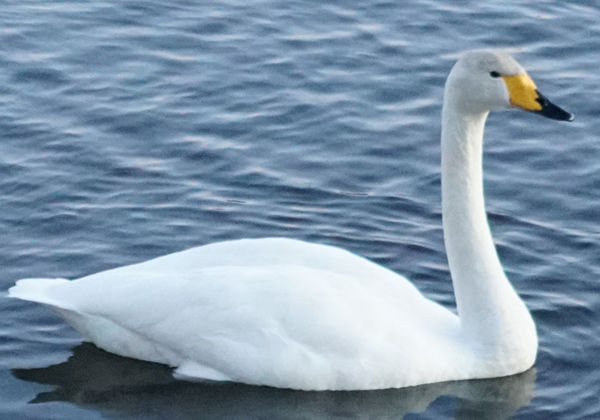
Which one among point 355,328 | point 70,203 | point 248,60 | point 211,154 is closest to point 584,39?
point 248,60

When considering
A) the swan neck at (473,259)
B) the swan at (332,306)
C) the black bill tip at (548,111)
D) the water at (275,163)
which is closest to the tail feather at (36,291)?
the swan at (332,306)

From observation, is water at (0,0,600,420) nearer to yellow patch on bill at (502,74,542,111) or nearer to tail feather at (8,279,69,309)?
tail feather at (8,279,69,309)

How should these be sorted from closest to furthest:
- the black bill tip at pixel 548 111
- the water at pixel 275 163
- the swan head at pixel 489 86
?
the swan head at pixel 489 86 < the black bill tip at pixel 548 111 < the water at pixel 275 163

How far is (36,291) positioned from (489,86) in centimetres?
307

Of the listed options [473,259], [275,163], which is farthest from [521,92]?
[275,163]

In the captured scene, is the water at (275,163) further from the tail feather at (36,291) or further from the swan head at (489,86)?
the swan head at (489,86)

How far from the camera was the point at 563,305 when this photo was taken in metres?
9.35

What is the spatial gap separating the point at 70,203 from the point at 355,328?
3533 millimetres

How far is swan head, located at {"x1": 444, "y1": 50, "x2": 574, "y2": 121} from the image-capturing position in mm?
8055

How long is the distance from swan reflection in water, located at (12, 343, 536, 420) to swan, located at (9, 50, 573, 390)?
79 mm

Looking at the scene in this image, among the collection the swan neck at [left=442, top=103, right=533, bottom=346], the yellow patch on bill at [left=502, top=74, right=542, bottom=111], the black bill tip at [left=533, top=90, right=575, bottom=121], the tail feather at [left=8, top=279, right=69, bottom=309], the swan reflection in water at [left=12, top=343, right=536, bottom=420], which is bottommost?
the swan reflection in water at [left=12, top=343, right=536, bottom=420]

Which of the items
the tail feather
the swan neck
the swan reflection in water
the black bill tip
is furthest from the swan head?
the tail feather

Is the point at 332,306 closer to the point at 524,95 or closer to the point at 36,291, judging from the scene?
the point at 524,95

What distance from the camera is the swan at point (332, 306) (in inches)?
317
